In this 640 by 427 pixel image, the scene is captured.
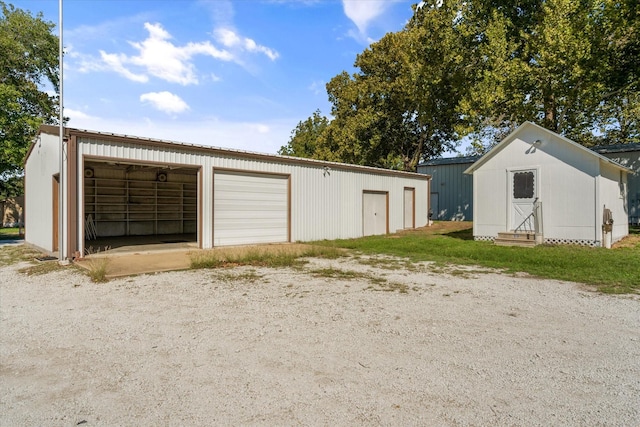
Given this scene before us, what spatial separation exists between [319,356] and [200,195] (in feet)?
30.9

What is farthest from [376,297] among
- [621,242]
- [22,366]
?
[621,242]

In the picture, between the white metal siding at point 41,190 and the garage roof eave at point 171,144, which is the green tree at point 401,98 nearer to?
the garage roof eave at point 171,144

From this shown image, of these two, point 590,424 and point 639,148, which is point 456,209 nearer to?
point 639,148

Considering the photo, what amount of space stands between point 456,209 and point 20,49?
1170 inches

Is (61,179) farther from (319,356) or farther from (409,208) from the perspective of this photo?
(409,208)

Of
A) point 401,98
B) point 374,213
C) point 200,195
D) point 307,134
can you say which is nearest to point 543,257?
point 374,213

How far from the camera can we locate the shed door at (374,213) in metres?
17.5

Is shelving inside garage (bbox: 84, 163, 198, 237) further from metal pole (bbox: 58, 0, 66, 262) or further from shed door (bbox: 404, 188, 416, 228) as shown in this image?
shed door (bbox: 404, 188, 416, 228)

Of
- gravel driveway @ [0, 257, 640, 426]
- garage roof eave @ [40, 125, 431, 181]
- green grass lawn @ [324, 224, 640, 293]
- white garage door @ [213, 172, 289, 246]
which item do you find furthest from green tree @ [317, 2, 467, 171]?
gravel driveway @ [0, 257, 640, 426]

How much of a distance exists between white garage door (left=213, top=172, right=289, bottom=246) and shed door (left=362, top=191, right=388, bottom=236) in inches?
179

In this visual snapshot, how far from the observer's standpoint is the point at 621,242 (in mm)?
13242

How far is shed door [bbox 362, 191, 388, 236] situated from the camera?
17500 millimetres

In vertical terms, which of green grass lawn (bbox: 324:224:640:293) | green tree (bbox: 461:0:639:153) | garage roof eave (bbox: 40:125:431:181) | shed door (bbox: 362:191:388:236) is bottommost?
green grass lawn (bbox: 324:224:640:293)

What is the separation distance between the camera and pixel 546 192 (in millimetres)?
12898
